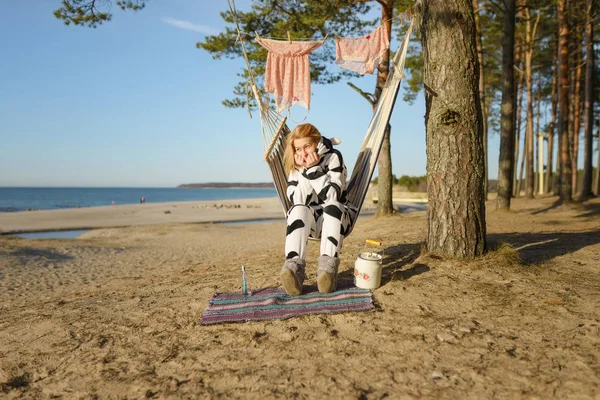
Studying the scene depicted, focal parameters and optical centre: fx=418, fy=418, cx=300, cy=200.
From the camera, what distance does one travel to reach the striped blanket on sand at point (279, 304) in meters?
2.37

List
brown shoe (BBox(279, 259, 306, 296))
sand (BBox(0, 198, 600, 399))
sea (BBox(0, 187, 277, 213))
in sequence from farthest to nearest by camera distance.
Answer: sea (BBox(0, 187, 277, 213)) → brown shoe (BBox(279, 259, 306, 296)) → sand (BBox(0, 198, 600, 399))

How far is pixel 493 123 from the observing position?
18.2m

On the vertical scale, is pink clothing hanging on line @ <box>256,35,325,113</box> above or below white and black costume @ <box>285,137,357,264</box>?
above

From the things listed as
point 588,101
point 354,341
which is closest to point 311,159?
point 354,341

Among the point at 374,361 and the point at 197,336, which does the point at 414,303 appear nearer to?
the point at 374,361

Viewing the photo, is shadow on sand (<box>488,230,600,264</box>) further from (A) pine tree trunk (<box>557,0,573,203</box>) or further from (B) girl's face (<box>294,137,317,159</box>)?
(A) pine tree trunk (<box>557,0,573,203</box>)

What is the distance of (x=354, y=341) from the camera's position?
2.04m

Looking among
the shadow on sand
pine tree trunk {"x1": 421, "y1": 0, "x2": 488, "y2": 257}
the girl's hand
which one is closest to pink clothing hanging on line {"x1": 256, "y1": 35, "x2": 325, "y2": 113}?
pine tree trunk {"x1": 421, "y1": 0, "x2": 488, "y2": 257}

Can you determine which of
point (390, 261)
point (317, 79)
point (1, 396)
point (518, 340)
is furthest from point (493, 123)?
point (1, 396)

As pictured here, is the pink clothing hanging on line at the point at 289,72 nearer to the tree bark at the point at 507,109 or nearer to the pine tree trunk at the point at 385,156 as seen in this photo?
the pine tree trunk at the point at 385,156

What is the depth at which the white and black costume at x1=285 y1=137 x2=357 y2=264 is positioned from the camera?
2688 mm

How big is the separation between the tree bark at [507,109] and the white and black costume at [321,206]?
243 inches

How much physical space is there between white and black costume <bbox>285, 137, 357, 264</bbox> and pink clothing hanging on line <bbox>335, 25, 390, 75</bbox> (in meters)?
2.27

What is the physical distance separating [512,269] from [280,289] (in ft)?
5.45
